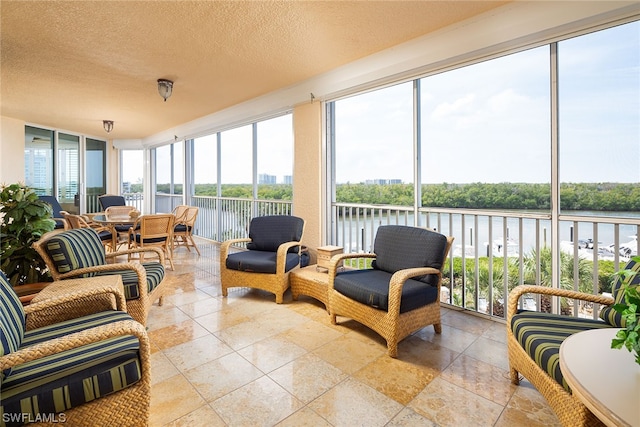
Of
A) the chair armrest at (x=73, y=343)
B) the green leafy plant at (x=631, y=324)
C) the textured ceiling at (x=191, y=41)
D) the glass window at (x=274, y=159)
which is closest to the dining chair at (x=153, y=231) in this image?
the glass window at (x=274, y=159)

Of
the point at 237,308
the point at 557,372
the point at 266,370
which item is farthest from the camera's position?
the point at 237,308

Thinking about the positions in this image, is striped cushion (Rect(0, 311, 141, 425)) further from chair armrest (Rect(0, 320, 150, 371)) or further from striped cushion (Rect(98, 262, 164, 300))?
striped cushion (Rect(98, 262, 164, 300))

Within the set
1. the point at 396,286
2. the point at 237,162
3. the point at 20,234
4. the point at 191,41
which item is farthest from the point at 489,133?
the point at 237,162

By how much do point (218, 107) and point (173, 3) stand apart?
10.8ft

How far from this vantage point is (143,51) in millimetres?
3264

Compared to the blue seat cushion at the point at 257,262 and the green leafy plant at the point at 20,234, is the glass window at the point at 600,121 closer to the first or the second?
the blue seat cushion at the point at 257,262

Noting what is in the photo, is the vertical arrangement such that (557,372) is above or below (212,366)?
above

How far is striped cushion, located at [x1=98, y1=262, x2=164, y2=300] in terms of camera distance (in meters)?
2.38

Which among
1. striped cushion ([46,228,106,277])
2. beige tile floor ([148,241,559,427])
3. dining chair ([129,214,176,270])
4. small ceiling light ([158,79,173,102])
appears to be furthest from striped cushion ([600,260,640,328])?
small ceiling light ([158,79,173,102])

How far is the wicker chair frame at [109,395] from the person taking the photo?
1.20m

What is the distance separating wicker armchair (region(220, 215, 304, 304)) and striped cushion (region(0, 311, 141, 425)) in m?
1.82

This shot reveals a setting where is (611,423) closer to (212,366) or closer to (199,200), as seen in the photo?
(212,366)

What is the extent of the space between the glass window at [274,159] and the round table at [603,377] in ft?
14.3

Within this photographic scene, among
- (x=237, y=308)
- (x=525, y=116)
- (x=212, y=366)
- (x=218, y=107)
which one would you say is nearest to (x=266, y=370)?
(x=212, y=366)
